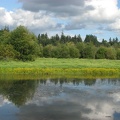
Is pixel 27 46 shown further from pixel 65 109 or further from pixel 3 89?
pixel 65 109

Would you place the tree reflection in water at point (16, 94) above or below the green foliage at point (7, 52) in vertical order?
below

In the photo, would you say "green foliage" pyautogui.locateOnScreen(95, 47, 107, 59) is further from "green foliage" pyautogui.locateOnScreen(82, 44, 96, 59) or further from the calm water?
the calm water

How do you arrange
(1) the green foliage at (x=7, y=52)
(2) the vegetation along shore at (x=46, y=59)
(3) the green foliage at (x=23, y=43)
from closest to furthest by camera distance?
(2) the vegetation along shore at (x=46, y=59)
(1) the green foliage at (x=7, y=52)
(3) the green foliage at (x=23, y=43)

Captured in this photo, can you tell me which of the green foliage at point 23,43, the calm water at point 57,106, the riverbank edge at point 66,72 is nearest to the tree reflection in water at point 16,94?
the calm water at point 57,106

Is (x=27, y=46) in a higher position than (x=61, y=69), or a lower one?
higher

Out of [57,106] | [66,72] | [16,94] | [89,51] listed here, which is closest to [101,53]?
[89,51]

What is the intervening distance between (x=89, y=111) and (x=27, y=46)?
150ft

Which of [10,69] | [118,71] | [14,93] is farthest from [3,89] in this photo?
[118,71]

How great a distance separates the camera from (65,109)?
21250 millimetres

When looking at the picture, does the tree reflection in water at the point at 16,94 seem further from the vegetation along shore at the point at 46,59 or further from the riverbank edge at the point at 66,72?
the vegetation along shore at the point at 46,59

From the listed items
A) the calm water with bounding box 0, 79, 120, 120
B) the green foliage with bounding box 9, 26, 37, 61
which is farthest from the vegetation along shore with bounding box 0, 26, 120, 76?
the calm water with bounding box 0, 79, 120, 120

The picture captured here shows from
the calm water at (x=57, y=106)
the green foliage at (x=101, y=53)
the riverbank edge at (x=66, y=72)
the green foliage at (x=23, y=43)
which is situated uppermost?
the green foliage at (x=23, y=43)

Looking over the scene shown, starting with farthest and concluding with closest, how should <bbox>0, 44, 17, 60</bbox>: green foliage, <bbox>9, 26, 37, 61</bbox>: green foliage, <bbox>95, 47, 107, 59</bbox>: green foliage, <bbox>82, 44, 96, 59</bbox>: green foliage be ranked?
<bbox>95, 47, 107, 59</bbox>: green foliage < <bbox>82, 44, 96, 59</bbox>: green foliage < <bbox>9, 26, 37, 61</bbox>: green foliage < <bbox>0, 44, 17, 60</bbox>: green foliage

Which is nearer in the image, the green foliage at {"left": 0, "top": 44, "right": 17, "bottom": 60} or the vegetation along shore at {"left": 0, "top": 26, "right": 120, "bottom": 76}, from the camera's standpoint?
the vegetation along shore at {"left": 0, "top": 26, "right": 120, "bottom": 76}
